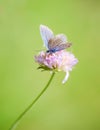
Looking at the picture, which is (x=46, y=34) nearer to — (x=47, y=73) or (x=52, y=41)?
(x=52, y=41)

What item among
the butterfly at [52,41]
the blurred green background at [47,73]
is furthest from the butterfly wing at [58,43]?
the blurred green background at [47,73]

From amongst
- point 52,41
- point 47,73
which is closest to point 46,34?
point 52,41

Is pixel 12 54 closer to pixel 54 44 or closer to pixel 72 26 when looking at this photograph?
pixel 72 26

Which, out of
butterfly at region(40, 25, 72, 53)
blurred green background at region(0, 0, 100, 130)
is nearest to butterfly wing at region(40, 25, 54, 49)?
butterfly at region(40, 25, 72, 53)

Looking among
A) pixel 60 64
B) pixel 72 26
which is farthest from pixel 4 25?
pixel 60 64

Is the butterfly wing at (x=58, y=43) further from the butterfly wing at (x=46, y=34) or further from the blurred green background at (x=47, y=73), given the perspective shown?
the blurred green background at (x=47, y=73)
